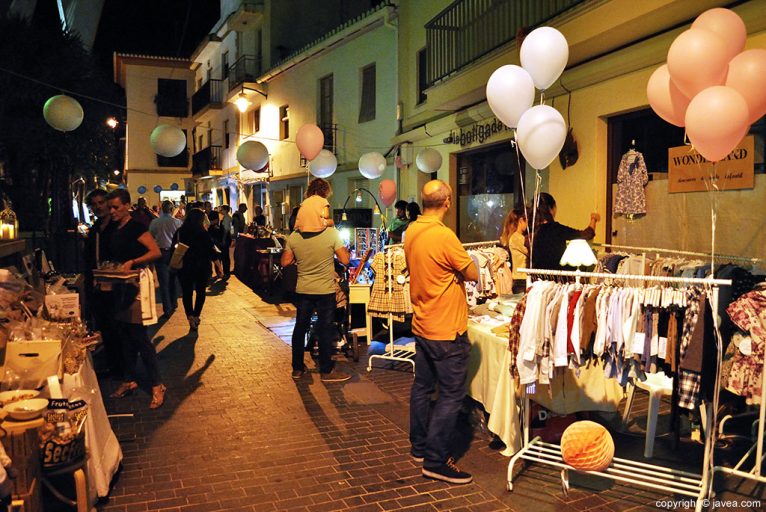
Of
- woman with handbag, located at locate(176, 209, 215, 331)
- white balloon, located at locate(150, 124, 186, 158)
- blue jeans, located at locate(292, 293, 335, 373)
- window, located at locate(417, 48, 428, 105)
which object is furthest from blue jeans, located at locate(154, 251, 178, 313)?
window, located at locate(417, 48, 428, 105)

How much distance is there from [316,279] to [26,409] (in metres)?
3.64

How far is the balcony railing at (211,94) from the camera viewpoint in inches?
1168

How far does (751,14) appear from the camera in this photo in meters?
5.95

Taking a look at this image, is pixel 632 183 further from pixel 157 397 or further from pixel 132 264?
pixel 157 397

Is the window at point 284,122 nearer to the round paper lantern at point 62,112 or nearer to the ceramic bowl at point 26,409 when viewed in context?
the round paper lantern at point 62,112

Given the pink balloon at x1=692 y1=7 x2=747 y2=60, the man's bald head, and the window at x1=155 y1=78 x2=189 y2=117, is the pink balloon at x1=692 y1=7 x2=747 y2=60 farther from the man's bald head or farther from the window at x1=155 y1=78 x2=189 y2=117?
the window at x1=155 y1=78 x2=189 y2=117

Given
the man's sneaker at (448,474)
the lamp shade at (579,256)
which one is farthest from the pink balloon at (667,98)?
the man's sneaker at (448,474)

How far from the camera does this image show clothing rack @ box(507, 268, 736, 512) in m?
3.72

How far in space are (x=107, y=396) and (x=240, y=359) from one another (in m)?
1.85

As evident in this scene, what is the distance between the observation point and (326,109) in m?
18.9

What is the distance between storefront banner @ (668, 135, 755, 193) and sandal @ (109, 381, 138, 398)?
5.86 meters

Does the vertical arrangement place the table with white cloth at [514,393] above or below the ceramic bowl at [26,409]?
below

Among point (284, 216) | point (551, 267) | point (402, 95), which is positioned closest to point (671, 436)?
point (551, 267)

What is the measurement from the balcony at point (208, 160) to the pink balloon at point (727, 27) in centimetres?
2858
